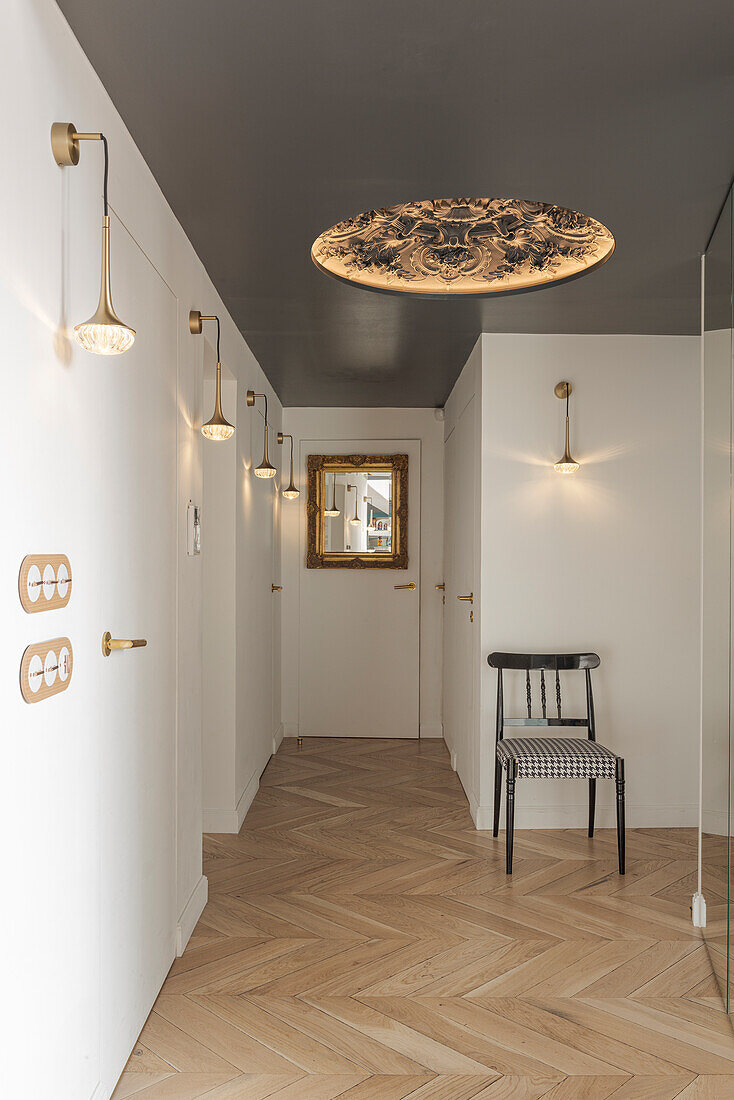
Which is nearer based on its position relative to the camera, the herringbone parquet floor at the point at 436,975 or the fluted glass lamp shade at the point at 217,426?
the herringbone parquet floor at the point at 436,975

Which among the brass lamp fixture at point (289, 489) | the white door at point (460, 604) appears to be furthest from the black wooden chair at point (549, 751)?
the brass lamp fixture at point (289, 489)

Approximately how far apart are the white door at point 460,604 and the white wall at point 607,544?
0.34 m

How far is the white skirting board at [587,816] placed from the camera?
161 inches

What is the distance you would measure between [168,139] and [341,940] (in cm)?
252

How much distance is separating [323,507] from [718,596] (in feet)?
12.9

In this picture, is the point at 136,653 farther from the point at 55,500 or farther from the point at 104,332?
the point at 104,332

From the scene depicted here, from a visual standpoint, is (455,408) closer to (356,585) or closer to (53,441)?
(356,585)

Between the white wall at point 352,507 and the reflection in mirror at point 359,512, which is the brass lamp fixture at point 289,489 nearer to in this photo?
the white wall at point 352,507

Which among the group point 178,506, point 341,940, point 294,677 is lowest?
point 341,940

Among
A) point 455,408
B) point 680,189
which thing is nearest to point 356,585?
point 455,408

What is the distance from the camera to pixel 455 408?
210 inches

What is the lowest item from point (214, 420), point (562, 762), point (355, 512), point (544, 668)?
point (562, 762)

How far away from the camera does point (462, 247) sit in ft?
10.8

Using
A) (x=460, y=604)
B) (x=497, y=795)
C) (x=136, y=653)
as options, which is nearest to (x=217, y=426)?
(x=136, y=653)
